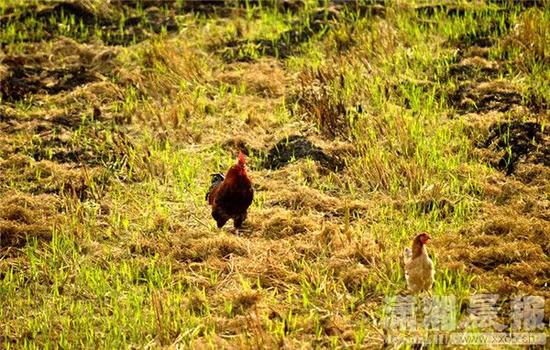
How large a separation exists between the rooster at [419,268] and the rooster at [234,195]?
→ 1.44 metres

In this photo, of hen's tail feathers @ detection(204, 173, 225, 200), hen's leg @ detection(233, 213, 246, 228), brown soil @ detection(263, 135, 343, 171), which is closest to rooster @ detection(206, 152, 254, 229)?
hen's leg @ detection(233, 213, 246, 228)

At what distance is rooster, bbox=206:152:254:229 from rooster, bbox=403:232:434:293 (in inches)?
56.6

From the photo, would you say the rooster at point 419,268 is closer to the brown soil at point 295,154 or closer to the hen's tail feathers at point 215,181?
the hen's tail feathers at point 215,181

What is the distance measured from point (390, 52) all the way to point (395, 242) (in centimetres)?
336

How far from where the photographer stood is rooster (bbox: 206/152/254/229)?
19.9ft

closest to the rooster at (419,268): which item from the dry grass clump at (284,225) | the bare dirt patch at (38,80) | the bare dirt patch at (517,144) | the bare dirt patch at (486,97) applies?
the dry grass clump at (284,225)

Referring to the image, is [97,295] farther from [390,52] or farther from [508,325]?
[390,52]

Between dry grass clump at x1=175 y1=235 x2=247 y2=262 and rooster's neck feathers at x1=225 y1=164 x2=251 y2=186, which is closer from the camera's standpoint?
dry grass clump at x1=175 y1=235 x2=247 y2=262

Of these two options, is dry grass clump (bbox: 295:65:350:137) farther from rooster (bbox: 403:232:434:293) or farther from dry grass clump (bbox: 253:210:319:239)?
rooster (bbox: 403:232:434:293)

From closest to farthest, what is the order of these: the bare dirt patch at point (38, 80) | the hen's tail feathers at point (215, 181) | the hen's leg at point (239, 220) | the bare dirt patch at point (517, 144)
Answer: the hen's leg at point (239, 220)
the hen's tail feathers at point (215, 181)
the bare dirt patch at point (517, 144)
the bare dirt patch at point (38, 80)

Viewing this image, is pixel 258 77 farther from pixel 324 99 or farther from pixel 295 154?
pixel 295 154

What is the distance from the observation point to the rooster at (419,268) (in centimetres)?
503

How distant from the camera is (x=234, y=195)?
6.07m

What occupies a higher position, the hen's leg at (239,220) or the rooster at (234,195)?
the rooster at (234,195)
